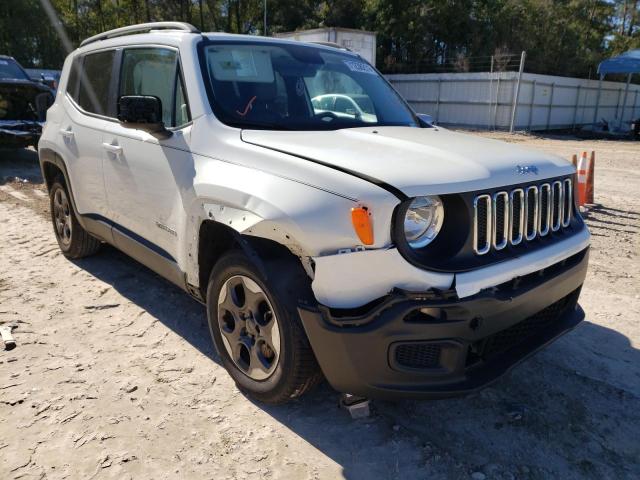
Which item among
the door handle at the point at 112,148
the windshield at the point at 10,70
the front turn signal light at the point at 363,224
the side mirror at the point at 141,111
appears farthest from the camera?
the windshield at the point at 10,70

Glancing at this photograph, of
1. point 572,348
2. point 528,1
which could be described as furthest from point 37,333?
point 528,1

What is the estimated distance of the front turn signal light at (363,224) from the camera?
2098 mm

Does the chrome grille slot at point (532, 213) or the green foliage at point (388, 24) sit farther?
the green foliage at point (388, 24)

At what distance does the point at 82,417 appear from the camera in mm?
2734

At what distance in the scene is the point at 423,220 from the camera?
2.26m

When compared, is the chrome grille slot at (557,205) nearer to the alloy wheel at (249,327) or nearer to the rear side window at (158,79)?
the alloy wheel at (249,327)

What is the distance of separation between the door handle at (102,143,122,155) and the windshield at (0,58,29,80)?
8.66 m

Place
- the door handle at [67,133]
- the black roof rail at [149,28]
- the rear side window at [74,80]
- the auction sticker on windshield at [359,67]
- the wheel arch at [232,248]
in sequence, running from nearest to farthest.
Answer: the wheel arch at [232,248] < the black roof rail at [149,28] < the auction sticker on windshield at [359,67] < the door handle at [67,133] < the rear side window at [74,80]

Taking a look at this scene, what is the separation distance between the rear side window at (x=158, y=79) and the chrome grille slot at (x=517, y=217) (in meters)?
1.86

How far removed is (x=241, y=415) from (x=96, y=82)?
294 cm

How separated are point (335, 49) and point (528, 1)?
137 feet

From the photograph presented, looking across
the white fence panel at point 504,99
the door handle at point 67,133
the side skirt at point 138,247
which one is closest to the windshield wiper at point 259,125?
the side skirt at point 138,247

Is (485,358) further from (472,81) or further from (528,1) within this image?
(528,1)

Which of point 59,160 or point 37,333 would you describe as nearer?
point 37,333
